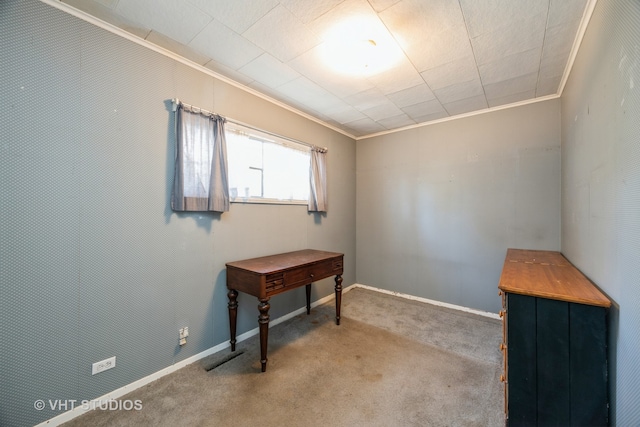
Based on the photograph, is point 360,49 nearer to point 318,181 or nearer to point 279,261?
point 318,181

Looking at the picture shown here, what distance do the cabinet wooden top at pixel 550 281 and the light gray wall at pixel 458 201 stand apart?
0.87 meters

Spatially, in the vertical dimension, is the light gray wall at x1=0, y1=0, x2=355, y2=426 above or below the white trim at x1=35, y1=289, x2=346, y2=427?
above

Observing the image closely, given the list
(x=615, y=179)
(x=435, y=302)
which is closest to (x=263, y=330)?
(x=615, y=179)

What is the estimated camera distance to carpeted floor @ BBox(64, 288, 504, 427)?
157cm

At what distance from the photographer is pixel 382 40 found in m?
1.85

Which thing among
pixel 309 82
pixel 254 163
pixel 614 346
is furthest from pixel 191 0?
pixel 614 346

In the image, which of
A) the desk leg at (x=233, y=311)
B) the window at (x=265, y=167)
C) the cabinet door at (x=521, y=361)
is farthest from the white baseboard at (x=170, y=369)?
the cabinet door at (x=521, y=361)

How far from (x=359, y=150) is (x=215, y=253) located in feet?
9.68

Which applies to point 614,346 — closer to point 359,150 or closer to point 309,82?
point 309,82

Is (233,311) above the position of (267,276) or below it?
below

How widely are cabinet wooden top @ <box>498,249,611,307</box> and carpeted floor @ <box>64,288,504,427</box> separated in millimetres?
883

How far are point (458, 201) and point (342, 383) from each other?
264 cm

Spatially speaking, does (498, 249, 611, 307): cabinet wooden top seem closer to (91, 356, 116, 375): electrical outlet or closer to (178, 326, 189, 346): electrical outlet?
(178, 326, 189, 346): electrical outlet

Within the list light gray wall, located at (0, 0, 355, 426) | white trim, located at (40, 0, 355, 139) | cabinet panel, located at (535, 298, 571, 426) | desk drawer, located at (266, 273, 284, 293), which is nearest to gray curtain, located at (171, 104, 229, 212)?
light gray wall, located at (0, 0, 355, 426)
